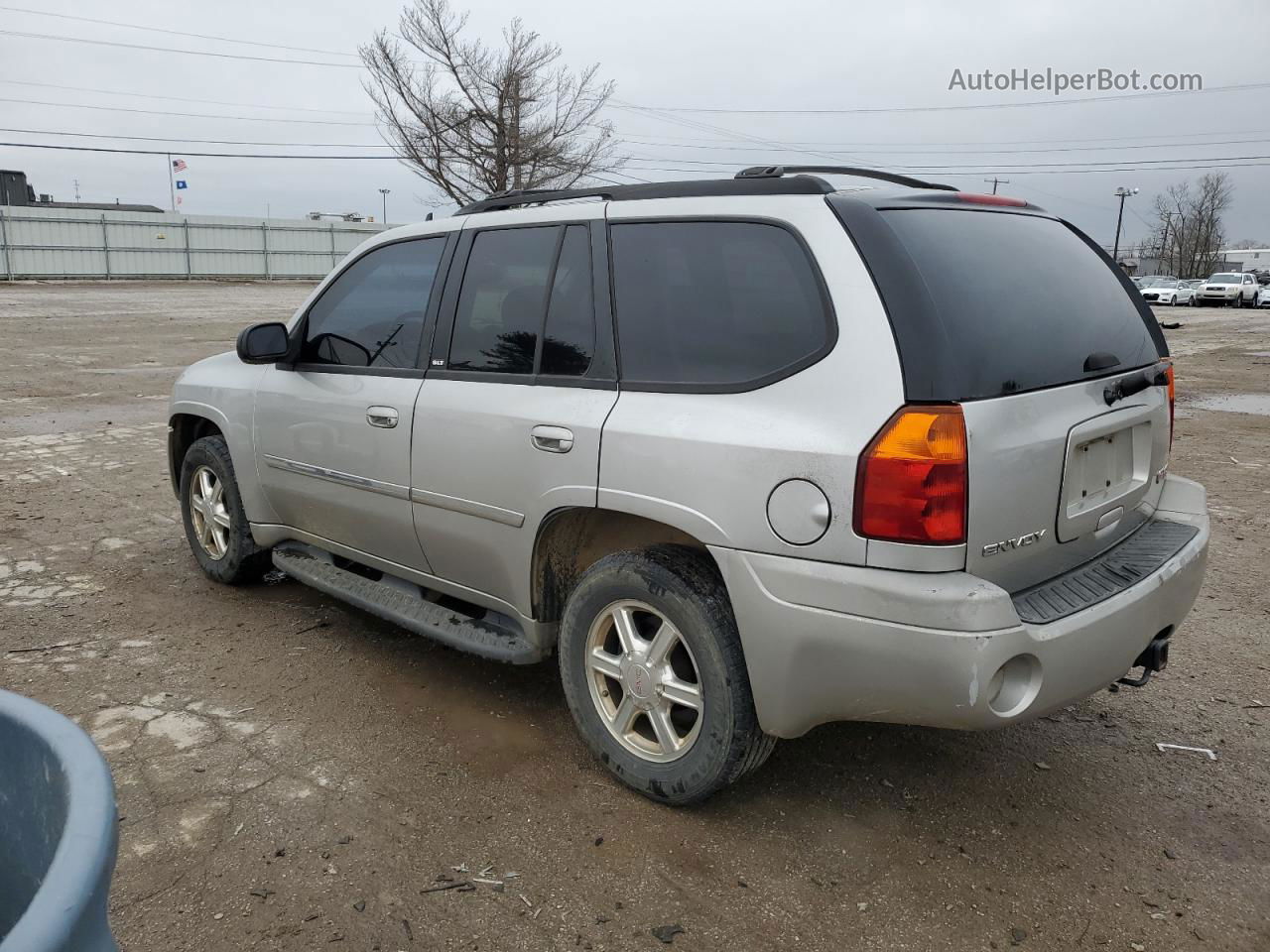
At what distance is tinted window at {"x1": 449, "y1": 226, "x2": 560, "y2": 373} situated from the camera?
342 centimetres

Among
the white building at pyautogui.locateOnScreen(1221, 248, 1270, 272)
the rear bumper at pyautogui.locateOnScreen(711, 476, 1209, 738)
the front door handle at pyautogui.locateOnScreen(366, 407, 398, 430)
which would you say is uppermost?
the white building at pyautogui.locateOnScreen(1221, 248, 1270, 272)

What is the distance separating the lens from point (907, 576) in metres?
2.48

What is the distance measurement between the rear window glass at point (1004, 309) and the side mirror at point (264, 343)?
2686 mm

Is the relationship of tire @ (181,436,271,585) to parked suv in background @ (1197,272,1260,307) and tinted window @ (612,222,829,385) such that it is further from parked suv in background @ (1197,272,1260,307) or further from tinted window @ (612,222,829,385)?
parked suv in background @ (1197,272,1260,307)

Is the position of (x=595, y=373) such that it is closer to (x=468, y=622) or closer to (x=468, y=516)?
(x=468, y=516)

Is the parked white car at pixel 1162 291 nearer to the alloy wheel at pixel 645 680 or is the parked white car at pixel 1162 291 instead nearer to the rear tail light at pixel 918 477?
the alloy wheel at pixel 645 680

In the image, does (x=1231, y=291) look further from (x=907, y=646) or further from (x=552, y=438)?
(x=907, y=646)

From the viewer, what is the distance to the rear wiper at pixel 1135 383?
2.94 metres

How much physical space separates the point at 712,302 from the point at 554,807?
1.60m

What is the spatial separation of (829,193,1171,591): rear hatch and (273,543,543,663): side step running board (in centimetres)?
164

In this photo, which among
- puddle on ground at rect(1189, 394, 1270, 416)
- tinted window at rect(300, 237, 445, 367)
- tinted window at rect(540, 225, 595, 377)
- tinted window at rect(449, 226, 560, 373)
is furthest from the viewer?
puddle on ground at rect(1189, 394, 1270, 416)

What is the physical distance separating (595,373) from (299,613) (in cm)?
232

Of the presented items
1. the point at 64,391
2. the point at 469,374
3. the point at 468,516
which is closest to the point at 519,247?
the point at 469,374

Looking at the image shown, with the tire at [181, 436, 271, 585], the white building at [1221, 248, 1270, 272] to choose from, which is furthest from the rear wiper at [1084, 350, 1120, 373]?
the white building at [1221, 248, 1270, 272]
